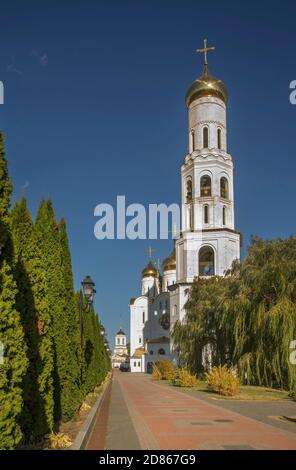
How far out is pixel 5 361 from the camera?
6.76 metres

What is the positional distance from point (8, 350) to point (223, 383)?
1835 cm

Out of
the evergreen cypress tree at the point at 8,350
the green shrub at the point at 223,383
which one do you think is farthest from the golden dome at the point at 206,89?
the evergreen cypress tree at the point at 8,350

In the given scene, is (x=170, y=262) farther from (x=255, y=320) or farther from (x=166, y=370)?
(x=255, y=320)

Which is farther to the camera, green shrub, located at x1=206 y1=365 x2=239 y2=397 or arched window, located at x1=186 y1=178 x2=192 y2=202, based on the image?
arched window, located at x1=186 y1=178 x2=192 y2=202

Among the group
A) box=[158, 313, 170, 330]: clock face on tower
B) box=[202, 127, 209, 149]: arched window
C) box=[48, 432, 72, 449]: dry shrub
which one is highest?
box=[202, 127, 209, 149]: arched window

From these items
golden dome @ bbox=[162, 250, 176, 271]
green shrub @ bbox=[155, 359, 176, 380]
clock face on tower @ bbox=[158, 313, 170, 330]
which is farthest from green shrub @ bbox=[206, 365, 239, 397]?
golden dome @ bbox=[162, 250, 176, 271]

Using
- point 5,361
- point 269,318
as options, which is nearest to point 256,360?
point 269,318

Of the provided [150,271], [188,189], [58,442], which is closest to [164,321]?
[150,271]

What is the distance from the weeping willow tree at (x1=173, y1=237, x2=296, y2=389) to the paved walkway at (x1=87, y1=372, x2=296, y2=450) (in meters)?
7.94

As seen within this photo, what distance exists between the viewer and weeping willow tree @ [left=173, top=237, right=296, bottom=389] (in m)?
24.6

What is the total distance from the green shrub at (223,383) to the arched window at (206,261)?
26413 millimetres

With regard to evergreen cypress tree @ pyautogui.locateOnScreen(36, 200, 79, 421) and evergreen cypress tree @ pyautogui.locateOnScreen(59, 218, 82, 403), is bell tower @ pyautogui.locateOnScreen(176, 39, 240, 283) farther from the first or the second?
evergreen cypress tree @ pyautogui.locateOnScreen(36, 200, 79, 421)
